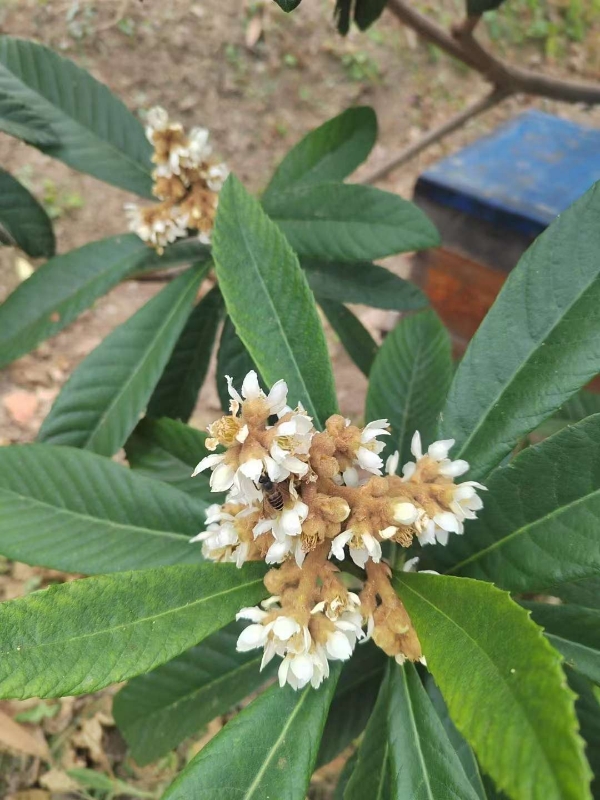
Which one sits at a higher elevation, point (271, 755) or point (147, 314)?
point (147, 314)

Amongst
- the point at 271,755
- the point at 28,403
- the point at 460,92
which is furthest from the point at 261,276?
the point at 460,92

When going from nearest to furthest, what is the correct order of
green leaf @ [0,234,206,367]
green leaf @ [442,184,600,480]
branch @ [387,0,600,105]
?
green leaf @ [442,184,600,480] → green leaf @ [0,234,206,367] → branch @ [387,0,600,105]

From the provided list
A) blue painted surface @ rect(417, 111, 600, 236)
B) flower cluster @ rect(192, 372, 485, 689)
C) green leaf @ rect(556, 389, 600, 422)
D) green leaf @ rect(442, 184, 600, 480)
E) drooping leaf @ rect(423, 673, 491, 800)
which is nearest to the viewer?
flower cluster @ rect(192, 372, 485, 689)

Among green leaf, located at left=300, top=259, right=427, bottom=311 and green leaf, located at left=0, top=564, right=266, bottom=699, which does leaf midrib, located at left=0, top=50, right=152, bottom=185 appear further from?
green leaf, located at left=0, top=564, right=266, bottom=699

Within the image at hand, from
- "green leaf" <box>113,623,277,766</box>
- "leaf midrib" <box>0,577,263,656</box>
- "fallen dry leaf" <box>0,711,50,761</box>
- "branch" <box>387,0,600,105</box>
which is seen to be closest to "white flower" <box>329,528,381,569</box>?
"leaf midrib" <box>0,577,263,656</box>

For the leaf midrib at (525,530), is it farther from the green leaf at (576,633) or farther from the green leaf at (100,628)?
the green leaf at (100,628)

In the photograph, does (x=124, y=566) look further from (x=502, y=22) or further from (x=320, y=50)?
(x=502, y=22)

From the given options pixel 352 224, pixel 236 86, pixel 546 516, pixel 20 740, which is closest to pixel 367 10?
pixel 352 224

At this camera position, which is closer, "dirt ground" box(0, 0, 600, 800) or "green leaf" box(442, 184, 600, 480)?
"green leaf" box(442, 184, 600, 480)
